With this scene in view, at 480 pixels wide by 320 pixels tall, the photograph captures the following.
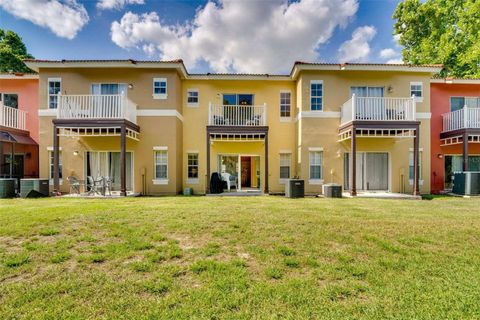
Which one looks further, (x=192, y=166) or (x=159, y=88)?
(x=192, y=166)

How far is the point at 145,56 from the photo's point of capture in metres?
13.5

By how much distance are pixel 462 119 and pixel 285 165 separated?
1033 centimetres

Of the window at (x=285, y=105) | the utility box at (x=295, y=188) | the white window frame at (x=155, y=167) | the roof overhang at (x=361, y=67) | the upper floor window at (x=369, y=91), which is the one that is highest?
the roof overhang at (x=361, y=67)

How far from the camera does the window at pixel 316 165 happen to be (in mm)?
13461

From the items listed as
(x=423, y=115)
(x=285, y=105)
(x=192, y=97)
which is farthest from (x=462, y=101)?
(x=192, y=97)

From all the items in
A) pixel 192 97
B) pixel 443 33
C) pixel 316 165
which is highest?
pixel 443 33

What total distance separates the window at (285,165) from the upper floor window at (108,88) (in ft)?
32.5

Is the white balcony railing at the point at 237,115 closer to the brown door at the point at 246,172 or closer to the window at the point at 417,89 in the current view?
the brown door at the point at 246,172

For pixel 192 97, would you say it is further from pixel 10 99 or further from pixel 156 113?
pixel 10 99

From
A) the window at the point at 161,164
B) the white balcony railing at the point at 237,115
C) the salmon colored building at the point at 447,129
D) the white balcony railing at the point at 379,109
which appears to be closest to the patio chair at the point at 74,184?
the window at the point at 161,164

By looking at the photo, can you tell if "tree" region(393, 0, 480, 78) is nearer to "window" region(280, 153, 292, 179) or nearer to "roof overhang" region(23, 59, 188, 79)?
"window" region(280, 153, 292, 179)

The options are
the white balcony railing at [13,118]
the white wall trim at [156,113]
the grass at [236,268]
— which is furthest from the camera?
the white wall trim at [156,113]

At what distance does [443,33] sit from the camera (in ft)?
68.1

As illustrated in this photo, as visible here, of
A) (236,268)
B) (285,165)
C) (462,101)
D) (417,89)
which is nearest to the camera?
(236,268)
